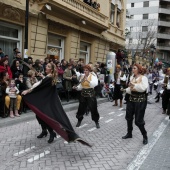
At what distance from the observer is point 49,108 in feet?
17.0

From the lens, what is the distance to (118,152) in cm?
516

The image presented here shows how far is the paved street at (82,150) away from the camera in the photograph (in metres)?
4.40

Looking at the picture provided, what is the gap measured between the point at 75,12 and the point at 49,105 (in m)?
10.2

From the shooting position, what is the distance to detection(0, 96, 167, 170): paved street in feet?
14.4

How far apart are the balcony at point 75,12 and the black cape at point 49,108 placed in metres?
7.85

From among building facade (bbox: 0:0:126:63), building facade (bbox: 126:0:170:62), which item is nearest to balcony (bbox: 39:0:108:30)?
building facade (bbox: 0:0:126:63)

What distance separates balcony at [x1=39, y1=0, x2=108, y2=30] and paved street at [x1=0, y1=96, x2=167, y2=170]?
294 inches

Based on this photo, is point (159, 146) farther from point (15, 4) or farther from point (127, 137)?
point (15, 4)

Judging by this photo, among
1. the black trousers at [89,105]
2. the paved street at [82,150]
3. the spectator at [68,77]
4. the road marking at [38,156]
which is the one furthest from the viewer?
the spectator at [68,77]

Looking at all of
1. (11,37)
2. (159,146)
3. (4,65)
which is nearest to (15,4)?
(11,37)

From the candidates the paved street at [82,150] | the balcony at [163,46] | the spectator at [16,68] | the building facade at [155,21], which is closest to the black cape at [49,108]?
the paved street at [82,150]

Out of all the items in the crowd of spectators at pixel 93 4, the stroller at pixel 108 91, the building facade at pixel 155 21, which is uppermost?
the building facade at pixel 155 21

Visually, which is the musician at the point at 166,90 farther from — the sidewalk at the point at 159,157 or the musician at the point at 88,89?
the musician at the point at 88,89

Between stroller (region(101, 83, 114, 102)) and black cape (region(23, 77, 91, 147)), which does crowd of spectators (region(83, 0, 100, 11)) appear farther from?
black cape (region(23, 77, 91, 147))
